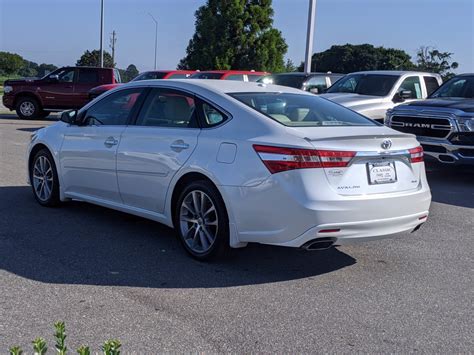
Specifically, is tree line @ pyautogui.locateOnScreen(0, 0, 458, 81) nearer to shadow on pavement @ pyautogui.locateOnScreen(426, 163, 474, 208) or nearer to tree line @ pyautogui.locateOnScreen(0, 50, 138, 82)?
tree line @ pyautogui.locateOnScreen(0, 50, 138, 82)

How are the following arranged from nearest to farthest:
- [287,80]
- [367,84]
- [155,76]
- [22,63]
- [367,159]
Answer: [367,159], [367,84], [287,80], [155,76], [22,63]

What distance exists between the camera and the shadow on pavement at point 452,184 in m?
8.31

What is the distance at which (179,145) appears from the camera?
5270 millimetres

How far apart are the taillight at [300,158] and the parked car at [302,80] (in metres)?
10.8

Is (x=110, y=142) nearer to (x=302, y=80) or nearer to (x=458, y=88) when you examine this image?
(x=458, y=88)

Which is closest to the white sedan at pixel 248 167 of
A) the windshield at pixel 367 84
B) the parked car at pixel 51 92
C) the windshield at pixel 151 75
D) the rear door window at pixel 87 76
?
the windshield at pixel 367 84

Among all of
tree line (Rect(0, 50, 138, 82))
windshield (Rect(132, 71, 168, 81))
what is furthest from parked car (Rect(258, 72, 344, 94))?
tree line (Rect(0, 50, 138, 82))

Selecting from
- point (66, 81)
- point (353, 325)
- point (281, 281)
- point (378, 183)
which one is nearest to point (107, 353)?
point (353, 325)

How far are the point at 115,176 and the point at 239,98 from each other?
1.56 metres

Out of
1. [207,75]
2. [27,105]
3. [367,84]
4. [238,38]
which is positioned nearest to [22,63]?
[238,38]

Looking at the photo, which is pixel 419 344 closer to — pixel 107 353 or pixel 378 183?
pixel 378 183

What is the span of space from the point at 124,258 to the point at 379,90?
9202 millimetres

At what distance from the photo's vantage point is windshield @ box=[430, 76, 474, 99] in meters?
10.9

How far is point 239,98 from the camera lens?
208 inches
